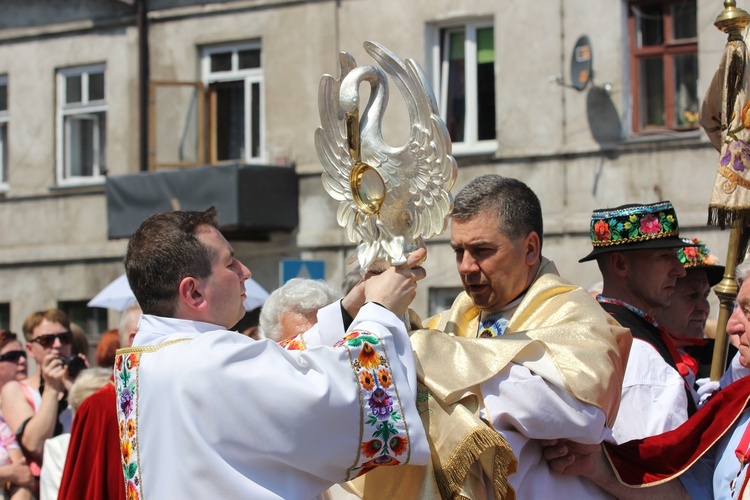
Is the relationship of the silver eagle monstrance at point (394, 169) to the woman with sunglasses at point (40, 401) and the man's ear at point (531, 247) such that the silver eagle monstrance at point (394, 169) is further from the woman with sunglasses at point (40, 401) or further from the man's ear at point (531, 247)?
the woman with sunglasses at point (40, 401)

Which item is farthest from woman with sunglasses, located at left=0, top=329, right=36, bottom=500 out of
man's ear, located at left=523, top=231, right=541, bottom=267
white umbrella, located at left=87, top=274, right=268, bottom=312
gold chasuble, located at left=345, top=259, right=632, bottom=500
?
man's ear, located at left=523, top=231, right=541, bottom=267

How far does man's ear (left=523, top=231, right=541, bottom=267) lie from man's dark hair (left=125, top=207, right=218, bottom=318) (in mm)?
1089

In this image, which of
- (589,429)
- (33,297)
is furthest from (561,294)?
(33,297)

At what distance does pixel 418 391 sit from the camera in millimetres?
3562

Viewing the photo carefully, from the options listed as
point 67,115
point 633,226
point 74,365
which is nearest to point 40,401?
point 74,365

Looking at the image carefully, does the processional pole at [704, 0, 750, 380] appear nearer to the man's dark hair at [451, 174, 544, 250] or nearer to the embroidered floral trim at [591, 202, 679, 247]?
the embroidered floral trim at [591, 202, 679, 247]

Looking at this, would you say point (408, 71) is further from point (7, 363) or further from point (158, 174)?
point (158, 174)

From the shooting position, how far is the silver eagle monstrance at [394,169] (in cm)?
361

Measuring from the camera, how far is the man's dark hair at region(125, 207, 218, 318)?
349 centimetres

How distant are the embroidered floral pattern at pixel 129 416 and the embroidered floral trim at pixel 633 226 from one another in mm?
2221

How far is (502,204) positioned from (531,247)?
0.19 m

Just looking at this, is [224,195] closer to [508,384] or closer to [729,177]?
[729,177]

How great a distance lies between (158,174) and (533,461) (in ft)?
39.2

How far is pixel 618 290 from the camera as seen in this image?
498cm
